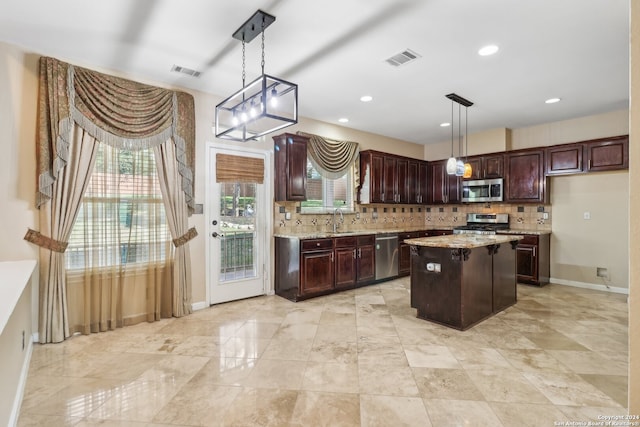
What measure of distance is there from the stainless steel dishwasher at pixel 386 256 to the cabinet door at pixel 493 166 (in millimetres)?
2094

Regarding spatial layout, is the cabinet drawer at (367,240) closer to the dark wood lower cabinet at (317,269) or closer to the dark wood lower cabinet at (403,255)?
the dark wood lower cabinet at (317,269)

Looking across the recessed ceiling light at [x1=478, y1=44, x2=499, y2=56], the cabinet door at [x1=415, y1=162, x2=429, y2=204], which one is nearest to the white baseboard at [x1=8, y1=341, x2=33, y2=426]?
the recessed ceiling light at [x1=478, y1=44, x2=499, y2=56]

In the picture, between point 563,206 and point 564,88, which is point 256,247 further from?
point 563,206

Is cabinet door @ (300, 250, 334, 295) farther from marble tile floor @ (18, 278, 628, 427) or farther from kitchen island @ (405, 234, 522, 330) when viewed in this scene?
kitchen island @ (405, 234, 522, 330)

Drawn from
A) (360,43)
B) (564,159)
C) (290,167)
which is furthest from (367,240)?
(564,159)

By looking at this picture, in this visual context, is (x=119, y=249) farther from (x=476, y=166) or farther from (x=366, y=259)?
(x=476, y=166)

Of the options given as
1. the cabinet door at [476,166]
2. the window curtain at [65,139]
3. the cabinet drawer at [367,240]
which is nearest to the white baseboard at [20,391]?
the window curtain at [65,139]

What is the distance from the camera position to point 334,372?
2488 millimetres

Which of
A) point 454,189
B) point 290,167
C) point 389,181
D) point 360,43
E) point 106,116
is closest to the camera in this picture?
point 360,43

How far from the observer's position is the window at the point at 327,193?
520cm

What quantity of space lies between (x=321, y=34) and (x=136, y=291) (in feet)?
10.8

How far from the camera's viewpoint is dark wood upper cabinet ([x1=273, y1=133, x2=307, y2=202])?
4.62 meters

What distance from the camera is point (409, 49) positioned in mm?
2988

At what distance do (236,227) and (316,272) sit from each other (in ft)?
4.23
